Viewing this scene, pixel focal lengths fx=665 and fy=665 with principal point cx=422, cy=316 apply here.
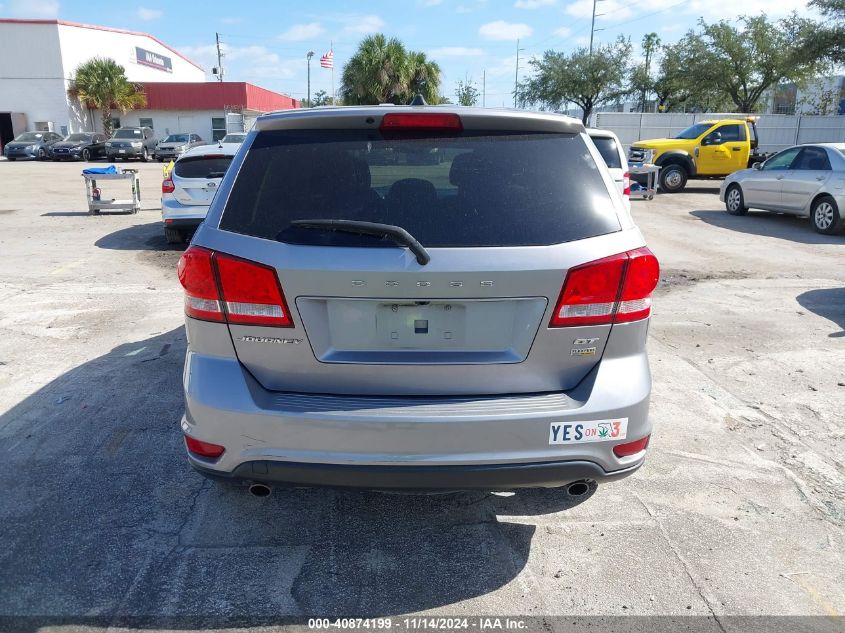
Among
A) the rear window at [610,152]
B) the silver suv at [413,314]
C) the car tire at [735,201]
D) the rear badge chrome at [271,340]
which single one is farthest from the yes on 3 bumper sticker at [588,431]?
the car tire at [735,201]

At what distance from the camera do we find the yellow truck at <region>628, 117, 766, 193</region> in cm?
2003

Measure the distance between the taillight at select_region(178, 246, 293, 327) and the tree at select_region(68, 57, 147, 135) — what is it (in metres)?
49.4

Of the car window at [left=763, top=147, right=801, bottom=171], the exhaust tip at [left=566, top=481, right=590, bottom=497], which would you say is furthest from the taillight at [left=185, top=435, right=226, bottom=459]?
the car window at [left=763, top=147, right=801, bottom=171]

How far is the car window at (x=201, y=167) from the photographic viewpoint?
10.3 m

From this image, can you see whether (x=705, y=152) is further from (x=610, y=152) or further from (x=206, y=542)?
(x=206, y=542)

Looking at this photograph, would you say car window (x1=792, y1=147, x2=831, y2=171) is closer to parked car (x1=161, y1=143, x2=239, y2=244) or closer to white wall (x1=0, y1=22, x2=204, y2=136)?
parked car (x1=161, y1=143, x2=239, y2=244)

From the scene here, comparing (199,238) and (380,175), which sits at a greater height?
(380,175)

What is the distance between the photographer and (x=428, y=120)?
2.66 metres

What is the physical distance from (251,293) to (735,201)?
49.3 ft

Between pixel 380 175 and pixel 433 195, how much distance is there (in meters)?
0.24

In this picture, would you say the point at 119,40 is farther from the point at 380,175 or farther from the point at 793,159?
the point at 380,175

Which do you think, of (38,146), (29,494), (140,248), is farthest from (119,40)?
(29,494)

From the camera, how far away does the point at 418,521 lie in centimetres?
327

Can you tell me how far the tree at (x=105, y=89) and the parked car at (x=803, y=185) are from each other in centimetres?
4331
